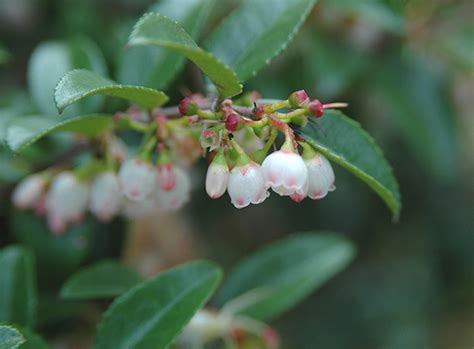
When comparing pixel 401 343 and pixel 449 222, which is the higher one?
pixel 449 222

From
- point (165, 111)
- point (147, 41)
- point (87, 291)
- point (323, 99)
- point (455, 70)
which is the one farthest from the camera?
point (455, 70)

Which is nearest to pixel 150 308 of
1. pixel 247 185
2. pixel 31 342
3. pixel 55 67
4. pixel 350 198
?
pixel 31 342

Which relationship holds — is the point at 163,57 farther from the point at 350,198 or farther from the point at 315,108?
the point at 350,198

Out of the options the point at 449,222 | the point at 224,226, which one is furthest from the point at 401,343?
the point at 224,226

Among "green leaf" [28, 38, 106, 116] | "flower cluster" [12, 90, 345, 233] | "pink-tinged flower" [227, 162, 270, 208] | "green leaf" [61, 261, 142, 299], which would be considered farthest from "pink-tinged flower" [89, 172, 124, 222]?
"pink-tinged flower" [227, 162, 270, 208]

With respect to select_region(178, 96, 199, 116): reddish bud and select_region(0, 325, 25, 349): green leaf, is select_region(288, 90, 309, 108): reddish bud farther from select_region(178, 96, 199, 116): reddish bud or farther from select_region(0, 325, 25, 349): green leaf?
select_region(0, 325, 25, 349): green leaf

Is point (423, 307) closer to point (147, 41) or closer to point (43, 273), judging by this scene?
point (43, 273)
